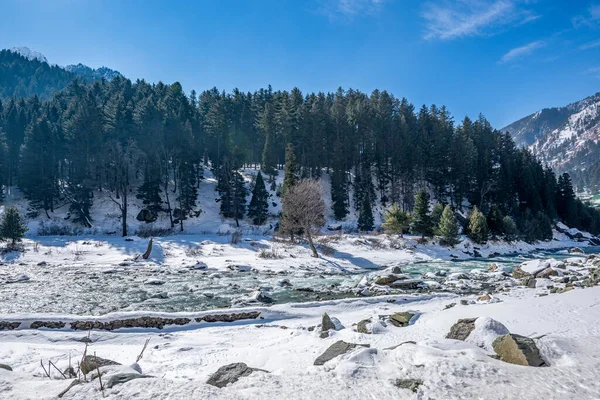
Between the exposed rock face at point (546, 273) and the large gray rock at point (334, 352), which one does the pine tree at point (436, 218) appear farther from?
the large gray rock at point (334, 352)

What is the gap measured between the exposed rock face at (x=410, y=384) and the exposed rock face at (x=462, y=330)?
3.12 meters

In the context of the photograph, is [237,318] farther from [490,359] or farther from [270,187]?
[270,187]

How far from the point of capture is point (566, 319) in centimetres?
804

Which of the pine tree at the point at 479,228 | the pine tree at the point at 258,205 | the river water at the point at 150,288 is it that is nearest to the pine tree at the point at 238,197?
the pine tree at the point at 258,205

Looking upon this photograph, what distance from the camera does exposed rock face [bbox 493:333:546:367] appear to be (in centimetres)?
500

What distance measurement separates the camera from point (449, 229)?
3716 centimetres

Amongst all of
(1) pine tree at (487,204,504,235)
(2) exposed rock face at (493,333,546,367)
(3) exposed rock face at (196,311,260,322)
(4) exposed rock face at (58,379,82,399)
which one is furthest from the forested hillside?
(2) exposed rock face at (493,333,546,367)

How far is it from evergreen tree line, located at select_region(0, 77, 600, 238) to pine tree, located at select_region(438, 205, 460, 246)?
1120cm

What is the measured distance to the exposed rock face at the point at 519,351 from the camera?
500 cm

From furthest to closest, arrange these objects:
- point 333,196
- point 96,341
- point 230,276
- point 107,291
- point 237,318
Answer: point 333,196, point 230,276, point 107,291, point 237,318, point 96,341

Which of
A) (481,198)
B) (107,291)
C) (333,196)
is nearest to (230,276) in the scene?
A: (107,291)

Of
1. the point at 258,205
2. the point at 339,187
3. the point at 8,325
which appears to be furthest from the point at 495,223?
the point at 8,325

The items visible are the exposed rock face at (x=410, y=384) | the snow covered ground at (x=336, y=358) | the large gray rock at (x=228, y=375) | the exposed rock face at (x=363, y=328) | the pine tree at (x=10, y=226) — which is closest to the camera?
the snow covered ground at (x=336, y=358)

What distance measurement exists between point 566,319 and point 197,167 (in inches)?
2104
